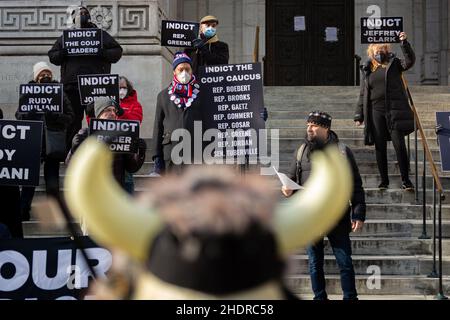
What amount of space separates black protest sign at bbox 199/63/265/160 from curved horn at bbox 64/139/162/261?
27.4 feet

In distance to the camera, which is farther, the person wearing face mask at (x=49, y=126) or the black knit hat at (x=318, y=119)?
the person wearing face mask at (x=49, y=126)

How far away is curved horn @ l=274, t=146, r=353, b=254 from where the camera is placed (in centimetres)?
156

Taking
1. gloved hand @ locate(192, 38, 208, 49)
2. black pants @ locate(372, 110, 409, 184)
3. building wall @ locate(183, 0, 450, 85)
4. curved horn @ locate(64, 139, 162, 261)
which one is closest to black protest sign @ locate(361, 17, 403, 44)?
black pants @ locate(372, 110, 409, 184)

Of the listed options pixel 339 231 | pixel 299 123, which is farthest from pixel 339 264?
pixel 299 123

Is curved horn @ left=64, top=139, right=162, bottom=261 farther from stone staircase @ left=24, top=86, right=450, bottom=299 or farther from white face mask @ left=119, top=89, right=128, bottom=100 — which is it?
white face mask @ left=119, top=89, right=128, bottom=100

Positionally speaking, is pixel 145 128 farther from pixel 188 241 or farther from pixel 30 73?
pixel 188 241

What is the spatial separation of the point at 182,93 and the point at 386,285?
276 cm

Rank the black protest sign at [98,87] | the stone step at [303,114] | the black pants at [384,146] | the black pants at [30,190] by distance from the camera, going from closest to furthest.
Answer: the black pants at [30,190]
the black protest sign at [98,87]
the black pants at [384,146]
the stone step at [303,114]

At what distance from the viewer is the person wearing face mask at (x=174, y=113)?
9359 mm

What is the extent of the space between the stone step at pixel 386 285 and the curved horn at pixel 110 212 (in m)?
7.47

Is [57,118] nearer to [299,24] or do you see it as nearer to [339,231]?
[339,231]

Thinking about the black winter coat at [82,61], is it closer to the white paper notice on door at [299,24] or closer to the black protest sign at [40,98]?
the black protest sign at [40,98]

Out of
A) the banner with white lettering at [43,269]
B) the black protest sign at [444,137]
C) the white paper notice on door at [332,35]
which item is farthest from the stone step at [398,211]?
the white paper notice on door at [332,35]
